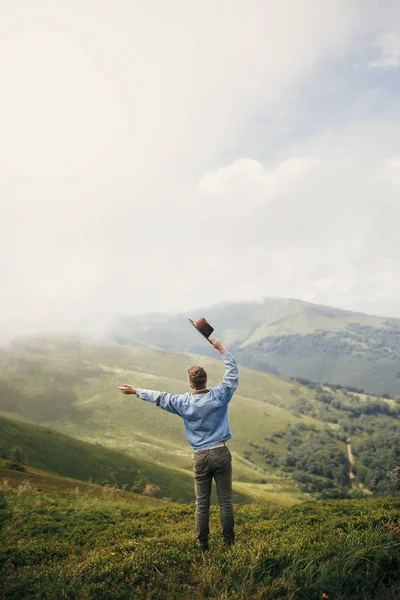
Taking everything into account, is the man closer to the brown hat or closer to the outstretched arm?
the outstretched arm

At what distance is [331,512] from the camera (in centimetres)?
1573

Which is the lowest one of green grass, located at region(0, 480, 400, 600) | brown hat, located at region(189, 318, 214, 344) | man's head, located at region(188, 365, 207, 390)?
green grass, located at region(0, 480, 400, 600)

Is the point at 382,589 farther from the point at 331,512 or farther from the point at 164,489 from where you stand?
the point at 164,489

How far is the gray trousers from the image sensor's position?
27.6 ft

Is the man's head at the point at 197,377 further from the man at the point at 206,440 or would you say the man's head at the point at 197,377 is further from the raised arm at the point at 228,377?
the raised arm at the point at 228,377

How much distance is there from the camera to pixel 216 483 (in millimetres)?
8609

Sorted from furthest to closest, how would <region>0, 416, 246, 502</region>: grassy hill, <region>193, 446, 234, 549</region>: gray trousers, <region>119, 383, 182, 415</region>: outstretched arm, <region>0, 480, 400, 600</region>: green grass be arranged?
1. <region>0, 416, 246, 502</region>: grassy hill
2. <region>119, 383, 182, 415</region>: outstretched arm
3. <region>193, 446, 234, 549</region>: gray trousers
4. <region>0, 480, 400, 600</region>: green grass

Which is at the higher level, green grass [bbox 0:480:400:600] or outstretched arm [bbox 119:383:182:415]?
outstretched arm [bbox 119:383:182:415]

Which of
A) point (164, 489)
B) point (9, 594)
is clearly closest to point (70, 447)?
point (164, 489)

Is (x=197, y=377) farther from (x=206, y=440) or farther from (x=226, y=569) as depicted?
(x=226, y=569)

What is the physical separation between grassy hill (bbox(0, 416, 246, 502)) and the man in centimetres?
11582

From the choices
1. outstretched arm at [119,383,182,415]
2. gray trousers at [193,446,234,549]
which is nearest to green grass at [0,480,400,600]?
gray trousers at [193,446,234,549]

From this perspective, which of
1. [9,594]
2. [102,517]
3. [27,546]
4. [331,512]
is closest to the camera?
[9,594]

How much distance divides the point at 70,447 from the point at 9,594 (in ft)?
500
